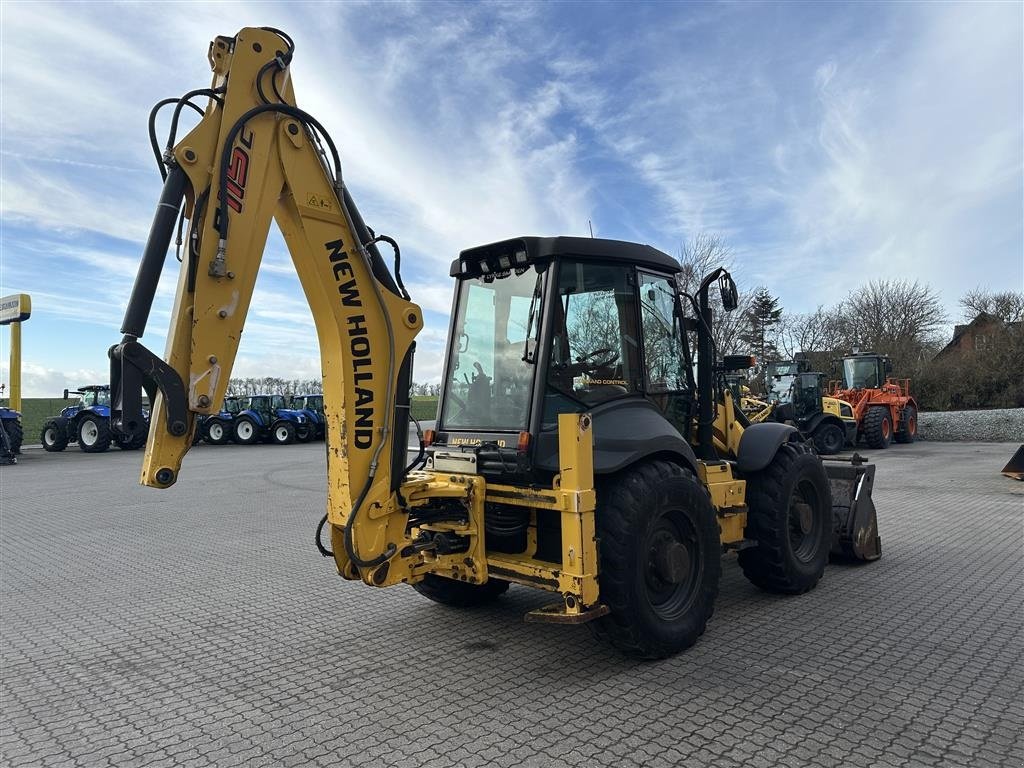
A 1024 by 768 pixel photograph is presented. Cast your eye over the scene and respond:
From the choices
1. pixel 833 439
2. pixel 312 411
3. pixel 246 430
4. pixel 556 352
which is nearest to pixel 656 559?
pixel 556 352

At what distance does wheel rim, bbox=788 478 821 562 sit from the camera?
5.68m

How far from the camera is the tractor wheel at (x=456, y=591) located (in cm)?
519

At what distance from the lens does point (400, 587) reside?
607cm

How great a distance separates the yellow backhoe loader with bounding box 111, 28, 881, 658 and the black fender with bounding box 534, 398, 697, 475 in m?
0.01

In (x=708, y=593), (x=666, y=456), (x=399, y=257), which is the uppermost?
(x=399, y=257)

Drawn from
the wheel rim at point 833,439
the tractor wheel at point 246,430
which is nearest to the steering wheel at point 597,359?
the wheel rim at point 833,439

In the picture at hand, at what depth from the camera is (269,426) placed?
990 inches

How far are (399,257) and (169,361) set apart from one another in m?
1.38

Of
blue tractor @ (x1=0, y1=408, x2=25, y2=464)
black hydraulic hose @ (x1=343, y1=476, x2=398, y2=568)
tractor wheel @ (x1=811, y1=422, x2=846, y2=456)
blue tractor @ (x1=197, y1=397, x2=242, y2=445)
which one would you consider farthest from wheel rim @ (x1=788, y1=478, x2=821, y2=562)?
blue tractor @ (x1=197, y1=397, x2=242, y2=445)

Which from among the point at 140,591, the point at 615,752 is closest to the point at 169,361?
the point at 615,752

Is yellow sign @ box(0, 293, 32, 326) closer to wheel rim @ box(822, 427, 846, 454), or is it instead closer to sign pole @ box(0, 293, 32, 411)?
sign pole @ box(0, 293, 32, 411)

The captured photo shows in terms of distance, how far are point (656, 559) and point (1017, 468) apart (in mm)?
11496

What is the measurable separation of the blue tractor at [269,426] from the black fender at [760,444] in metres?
21.4

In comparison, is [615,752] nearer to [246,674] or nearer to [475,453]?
[475,453]
